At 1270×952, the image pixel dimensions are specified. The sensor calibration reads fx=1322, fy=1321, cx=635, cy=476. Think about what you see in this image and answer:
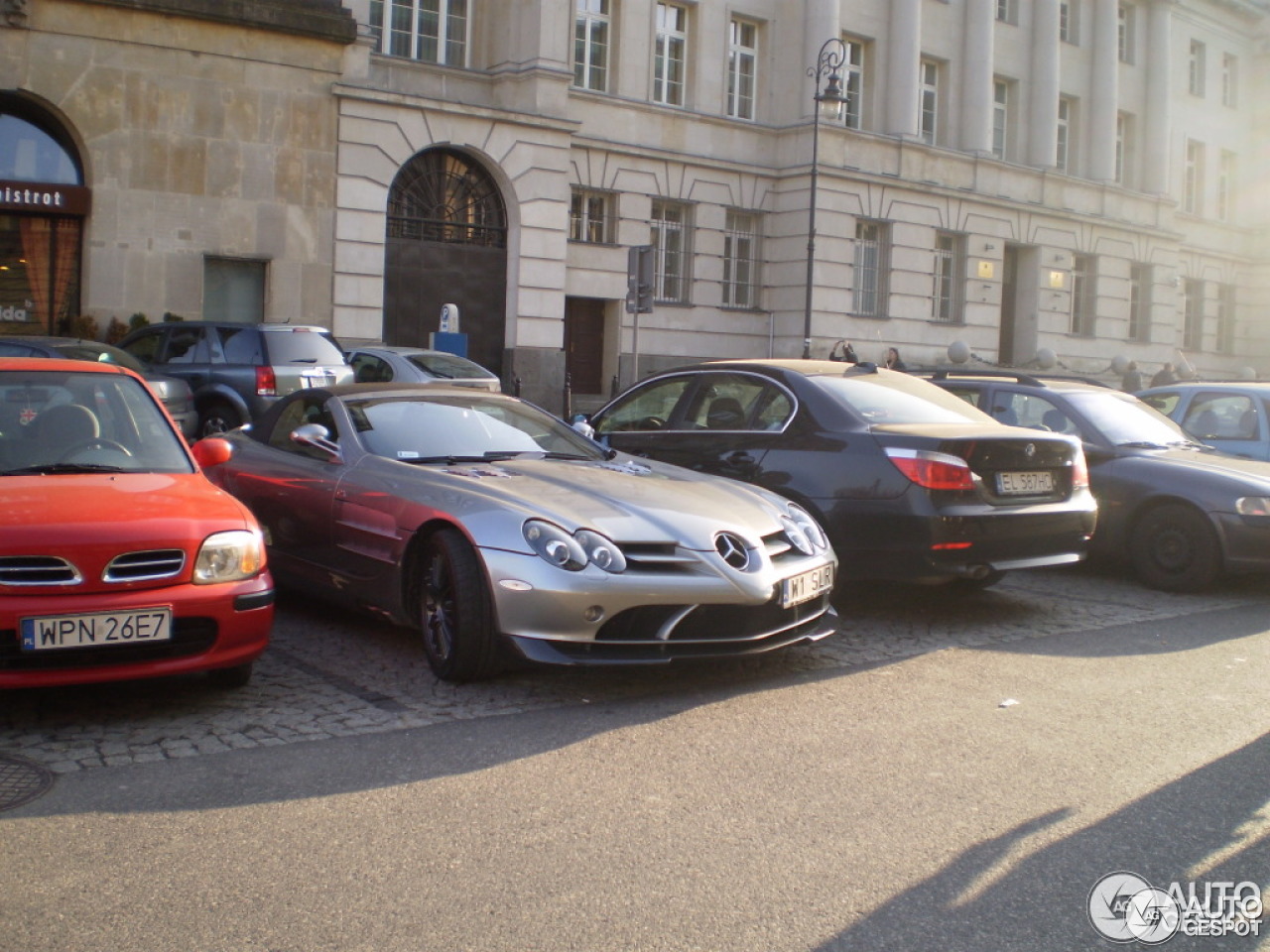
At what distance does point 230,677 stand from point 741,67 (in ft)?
92.1

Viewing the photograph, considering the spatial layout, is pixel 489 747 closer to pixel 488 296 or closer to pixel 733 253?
pixel 488 296

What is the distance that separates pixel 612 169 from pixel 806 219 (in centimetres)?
526

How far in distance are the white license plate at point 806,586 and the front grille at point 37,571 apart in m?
3.05

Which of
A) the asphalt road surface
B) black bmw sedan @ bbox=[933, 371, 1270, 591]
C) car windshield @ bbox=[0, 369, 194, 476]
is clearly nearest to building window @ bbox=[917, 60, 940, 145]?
black bmw sedan @ bbox=[933, 371, 1270, 591]

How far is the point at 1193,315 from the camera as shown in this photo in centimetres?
4641

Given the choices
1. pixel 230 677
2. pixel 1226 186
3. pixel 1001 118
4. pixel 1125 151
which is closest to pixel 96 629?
pixel 230 677

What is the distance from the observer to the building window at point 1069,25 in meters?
39.3

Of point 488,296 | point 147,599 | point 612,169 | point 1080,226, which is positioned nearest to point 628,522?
point 147,599

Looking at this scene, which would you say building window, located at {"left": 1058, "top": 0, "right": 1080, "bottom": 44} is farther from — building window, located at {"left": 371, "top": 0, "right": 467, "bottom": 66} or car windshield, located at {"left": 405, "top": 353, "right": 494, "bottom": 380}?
car windshield, located at {"left": 405, "top": 353, "right": 494, "bottom": 380}

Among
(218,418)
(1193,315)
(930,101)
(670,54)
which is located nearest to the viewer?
(218,418)

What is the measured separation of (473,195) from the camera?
25.9 m

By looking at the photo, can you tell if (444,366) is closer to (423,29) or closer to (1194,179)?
(423,29)

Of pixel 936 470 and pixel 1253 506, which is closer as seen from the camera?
pixel 936 470

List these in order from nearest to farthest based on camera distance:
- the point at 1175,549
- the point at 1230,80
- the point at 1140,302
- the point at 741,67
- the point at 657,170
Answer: the point at 1175,549 < the point at 657,170 < the point at 741,67 < the point at 1140,302 < the point at 1230,80
